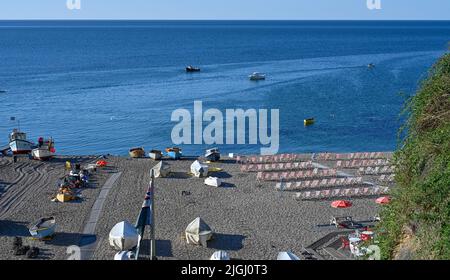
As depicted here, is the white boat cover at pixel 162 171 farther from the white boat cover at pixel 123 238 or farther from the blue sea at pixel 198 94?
the blue sea at pixel 198 94

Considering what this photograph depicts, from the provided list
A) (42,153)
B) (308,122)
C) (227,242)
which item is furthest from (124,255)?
(308,122)

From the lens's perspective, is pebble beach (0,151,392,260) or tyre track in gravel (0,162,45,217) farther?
tyre track in gravel (0,162,45,217)

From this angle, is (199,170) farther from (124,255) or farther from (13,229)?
(124,255)

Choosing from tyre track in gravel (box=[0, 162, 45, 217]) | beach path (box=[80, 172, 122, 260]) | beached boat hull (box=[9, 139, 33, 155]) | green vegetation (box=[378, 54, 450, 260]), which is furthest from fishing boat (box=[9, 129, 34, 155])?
green vegetation (box=[378, 54, 450, 260])

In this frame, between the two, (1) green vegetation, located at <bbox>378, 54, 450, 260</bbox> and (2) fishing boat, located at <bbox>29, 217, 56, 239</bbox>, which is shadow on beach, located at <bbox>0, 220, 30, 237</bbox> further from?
(1) green vegetation, located at <bbox>378, 54, 450, 260</bbox>

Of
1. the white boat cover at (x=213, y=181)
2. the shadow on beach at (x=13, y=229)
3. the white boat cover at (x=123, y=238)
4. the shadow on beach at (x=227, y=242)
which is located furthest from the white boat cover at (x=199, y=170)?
the white boat cover at (x=123, y=238)
